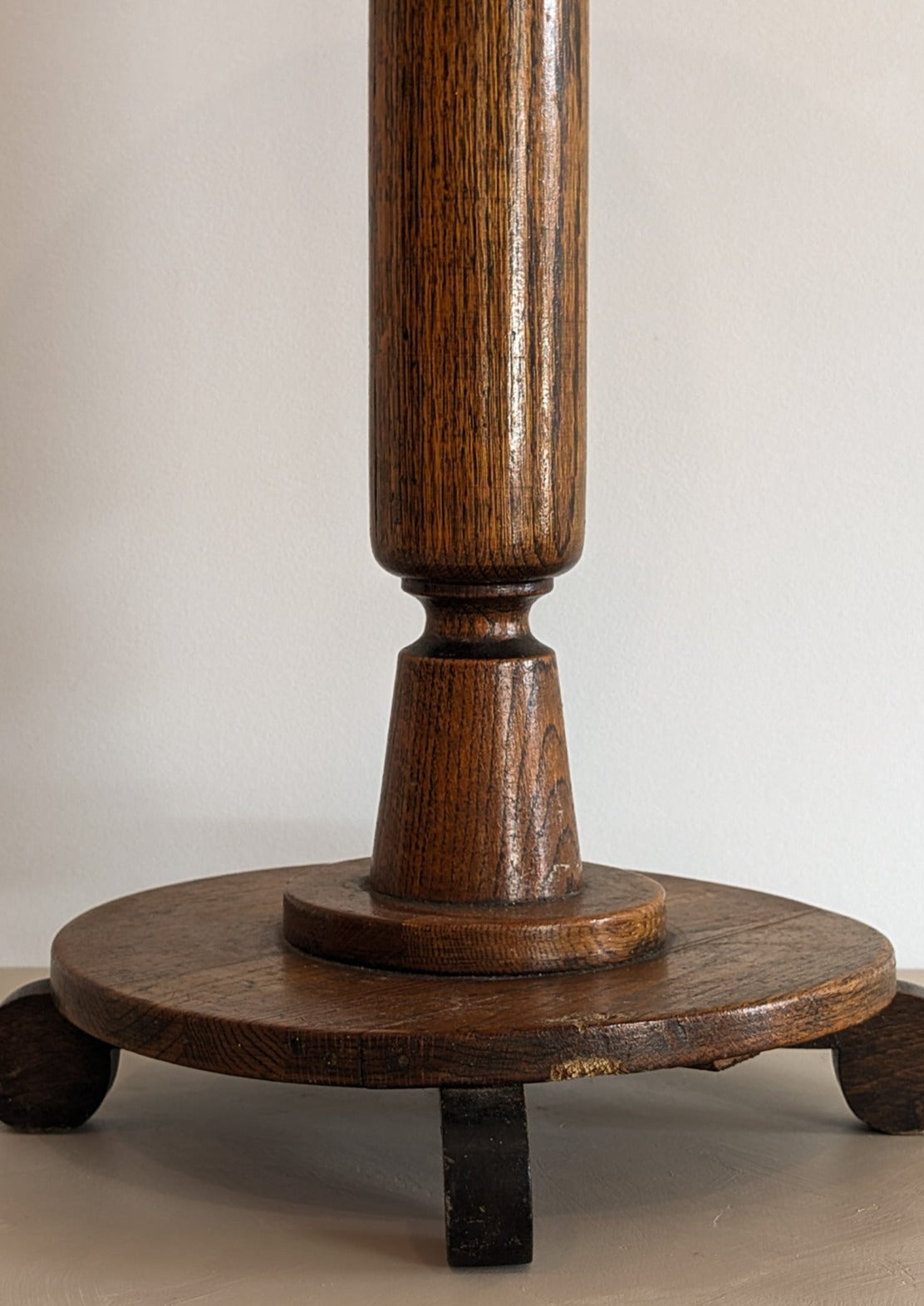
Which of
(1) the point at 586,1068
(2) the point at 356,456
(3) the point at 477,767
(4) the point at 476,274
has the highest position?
(4) the point at 476,274

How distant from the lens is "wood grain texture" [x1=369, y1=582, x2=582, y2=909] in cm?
118

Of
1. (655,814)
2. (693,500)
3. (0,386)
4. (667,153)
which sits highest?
(667,153)

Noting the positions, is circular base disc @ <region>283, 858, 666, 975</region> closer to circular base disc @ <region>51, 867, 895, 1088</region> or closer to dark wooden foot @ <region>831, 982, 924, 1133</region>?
circular base disc @ <region>51, 867, 895, 1088</region>

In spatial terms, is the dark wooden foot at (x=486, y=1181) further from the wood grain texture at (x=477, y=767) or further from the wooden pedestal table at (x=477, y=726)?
the wood grain texture at (x=477, y=767)

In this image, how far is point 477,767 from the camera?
1.18 metres

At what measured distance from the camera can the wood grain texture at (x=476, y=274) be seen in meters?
1.15

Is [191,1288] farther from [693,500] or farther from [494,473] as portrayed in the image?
[693,500]

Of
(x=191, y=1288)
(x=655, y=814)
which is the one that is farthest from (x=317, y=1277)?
(x=655, y=814)

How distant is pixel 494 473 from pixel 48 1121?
582mm

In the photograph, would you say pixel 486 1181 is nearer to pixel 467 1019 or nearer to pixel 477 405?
pixel 467 1019

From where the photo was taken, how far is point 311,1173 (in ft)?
3.91

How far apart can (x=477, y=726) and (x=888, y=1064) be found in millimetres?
397

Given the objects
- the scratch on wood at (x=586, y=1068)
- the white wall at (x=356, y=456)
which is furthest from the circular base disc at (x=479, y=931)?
the white wall at (x=356, y=456)

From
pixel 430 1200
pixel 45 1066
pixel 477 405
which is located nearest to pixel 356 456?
pixel 477 405
